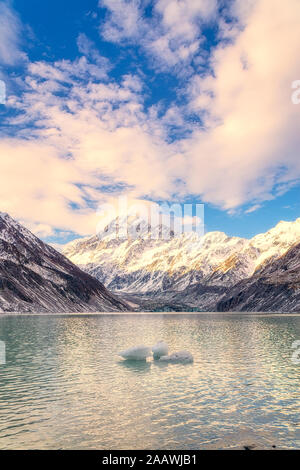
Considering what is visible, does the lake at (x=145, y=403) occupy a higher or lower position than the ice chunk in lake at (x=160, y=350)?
lower

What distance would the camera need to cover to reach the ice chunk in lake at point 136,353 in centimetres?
4958

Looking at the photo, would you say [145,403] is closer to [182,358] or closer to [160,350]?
[182,358]

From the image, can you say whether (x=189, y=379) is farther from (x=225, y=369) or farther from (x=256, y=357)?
(x=256, y=357)

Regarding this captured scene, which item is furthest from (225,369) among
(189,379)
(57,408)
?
(57,408)

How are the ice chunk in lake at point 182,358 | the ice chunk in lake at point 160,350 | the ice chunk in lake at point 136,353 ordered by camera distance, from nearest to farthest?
the ice chunk in lake at point 182,358 → the ice chunk in lake at point 136,353 → the ice chunk in lake at point 160,350

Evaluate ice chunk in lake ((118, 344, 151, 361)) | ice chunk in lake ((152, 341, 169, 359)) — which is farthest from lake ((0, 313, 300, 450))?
ice chunk in lake ((152, 341, 169, 359))

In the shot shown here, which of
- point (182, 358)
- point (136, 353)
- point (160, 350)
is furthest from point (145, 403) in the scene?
point (160, 350)

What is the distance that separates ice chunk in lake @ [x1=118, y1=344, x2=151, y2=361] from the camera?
49.6m

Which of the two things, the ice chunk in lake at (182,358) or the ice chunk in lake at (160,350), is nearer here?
the ice chunk in lake at (182,358)

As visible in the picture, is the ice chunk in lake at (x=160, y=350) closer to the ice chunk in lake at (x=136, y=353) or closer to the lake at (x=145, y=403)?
the ice chunk in lake at (x=136, y=353)

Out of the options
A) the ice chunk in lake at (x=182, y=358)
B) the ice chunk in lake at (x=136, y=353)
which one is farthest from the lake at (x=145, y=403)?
the ice chunk in lake at (x=136, y=353)

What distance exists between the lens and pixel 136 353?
4959 cm

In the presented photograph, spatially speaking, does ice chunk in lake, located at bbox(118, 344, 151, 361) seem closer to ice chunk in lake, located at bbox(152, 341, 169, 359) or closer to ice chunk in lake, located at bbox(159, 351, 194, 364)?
ice chunk in lake, located at bbox(152, 341, 169, 359)
